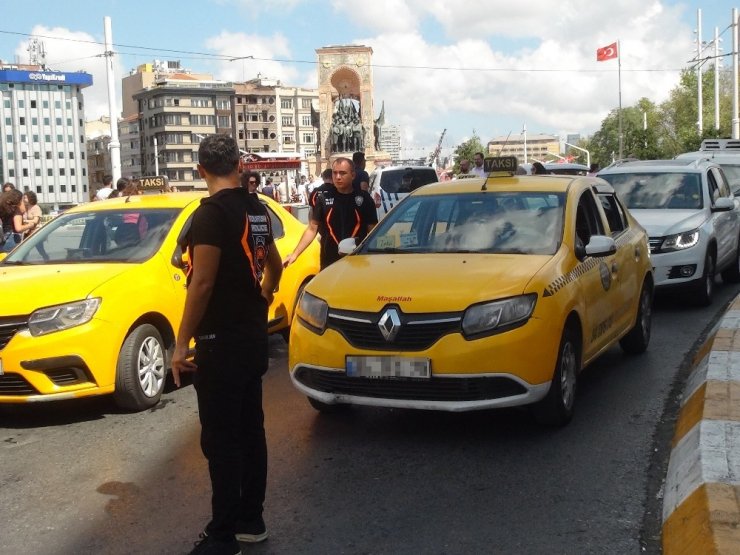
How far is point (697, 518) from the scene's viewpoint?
3.87 meters

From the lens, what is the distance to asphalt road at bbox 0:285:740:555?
13.7 feet

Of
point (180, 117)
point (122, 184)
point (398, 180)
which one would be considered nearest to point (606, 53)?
point (398, 180)

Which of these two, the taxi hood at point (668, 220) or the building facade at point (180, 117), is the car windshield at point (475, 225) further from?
the building facade at point (180, 117)

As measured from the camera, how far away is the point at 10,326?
6230 millimetres

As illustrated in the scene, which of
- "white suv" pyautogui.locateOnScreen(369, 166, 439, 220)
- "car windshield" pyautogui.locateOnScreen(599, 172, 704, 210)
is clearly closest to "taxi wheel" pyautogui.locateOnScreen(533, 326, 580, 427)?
"car windshield" pyautogui.locateOnScreen(599, 172, 704, 210)

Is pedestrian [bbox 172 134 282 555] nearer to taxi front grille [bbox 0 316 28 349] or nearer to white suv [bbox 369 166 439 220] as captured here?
taxi front grille [bbox 0 316 28 349]

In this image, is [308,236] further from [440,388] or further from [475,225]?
[440,388]

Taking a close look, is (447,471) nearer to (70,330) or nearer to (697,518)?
(697,518)

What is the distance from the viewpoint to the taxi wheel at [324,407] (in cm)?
615

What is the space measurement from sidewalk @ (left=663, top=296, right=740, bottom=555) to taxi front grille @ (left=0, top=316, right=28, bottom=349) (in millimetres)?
4194

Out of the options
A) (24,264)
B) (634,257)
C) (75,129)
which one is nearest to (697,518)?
(634,257)

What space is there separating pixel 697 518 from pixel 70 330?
4.17 meters

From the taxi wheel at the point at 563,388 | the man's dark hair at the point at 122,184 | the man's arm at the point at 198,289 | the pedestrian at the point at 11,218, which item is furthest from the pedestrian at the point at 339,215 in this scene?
the man's dark hair at the point at 122,184

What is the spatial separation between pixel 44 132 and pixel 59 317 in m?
161
